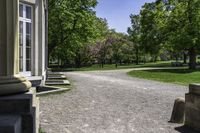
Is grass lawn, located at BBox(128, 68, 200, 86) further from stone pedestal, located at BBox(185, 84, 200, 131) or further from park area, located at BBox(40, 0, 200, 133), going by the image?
stone pedestal, located at BBox(185, 84, 200, 131)

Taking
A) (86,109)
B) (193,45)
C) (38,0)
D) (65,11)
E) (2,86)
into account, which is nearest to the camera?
(2,86)

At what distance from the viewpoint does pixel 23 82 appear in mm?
5055

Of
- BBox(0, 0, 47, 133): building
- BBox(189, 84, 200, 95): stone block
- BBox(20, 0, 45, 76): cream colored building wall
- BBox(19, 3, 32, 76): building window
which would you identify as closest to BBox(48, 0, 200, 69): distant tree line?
BBox(20, 0, 45, 76): cream colored building wall

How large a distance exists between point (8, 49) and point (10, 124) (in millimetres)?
1306

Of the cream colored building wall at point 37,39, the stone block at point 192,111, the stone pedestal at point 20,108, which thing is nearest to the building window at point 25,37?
the cream colored building wall at point 37,39

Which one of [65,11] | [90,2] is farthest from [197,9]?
[65,11]

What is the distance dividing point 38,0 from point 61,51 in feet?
75.3

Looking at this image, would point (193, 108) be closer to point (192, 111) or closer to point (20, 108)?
point (192, 111)

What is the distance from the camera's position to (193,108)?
273 inches

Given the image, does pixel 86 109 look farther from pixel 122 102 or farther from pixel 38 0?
pixel 38 0

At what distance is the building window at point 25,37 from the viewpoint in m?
12.0

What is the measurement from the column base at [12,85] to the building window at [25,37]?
7.25 m

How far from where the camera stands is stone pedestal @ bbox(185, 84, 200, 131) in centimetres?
682

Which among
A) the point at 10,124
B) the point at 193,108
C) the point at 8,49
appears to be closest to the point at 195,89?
the point at 193,108
